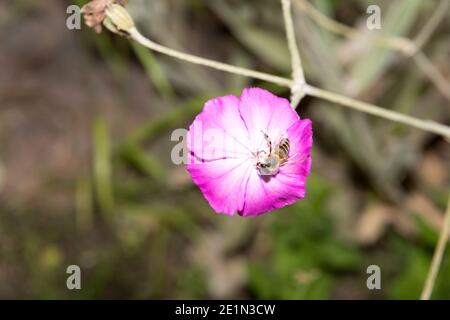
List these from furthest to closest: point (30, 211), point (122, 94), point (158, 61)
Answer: point (122, 94) < point (30, 211) < point (158, 61)

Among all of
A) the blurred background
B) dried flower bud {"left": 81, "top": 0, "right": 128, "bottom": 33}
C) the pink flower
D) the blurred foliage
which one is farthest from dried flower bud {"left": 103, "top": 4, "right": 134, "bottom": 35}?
the blurred foliage

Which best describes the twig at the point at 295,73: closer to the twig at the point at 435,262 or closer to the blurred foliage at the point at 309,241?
the twig at the point at 435,262

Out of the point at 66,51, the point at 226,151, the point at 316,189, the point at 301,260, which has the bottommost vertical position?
the point at 226,151

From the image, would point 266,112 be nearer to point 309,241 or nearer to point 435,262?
point 435,262

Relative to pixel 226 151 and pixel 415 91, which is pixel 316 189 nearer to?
pixel 415 91

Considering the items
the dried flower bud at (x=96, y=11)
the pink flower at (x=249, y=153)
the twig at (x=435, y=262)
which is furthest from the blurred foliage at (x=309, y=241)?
the dried flower bud at (x=96, y=11)

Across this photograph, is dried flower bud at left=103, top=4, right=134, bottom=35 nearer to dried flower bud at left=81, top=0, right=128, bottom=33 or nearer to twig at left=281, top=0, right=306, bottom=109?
dried flower bud at left=81, top=0, right=128, bottom=33

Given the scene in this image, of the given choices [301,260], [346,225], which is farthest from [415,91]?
[301,260]
